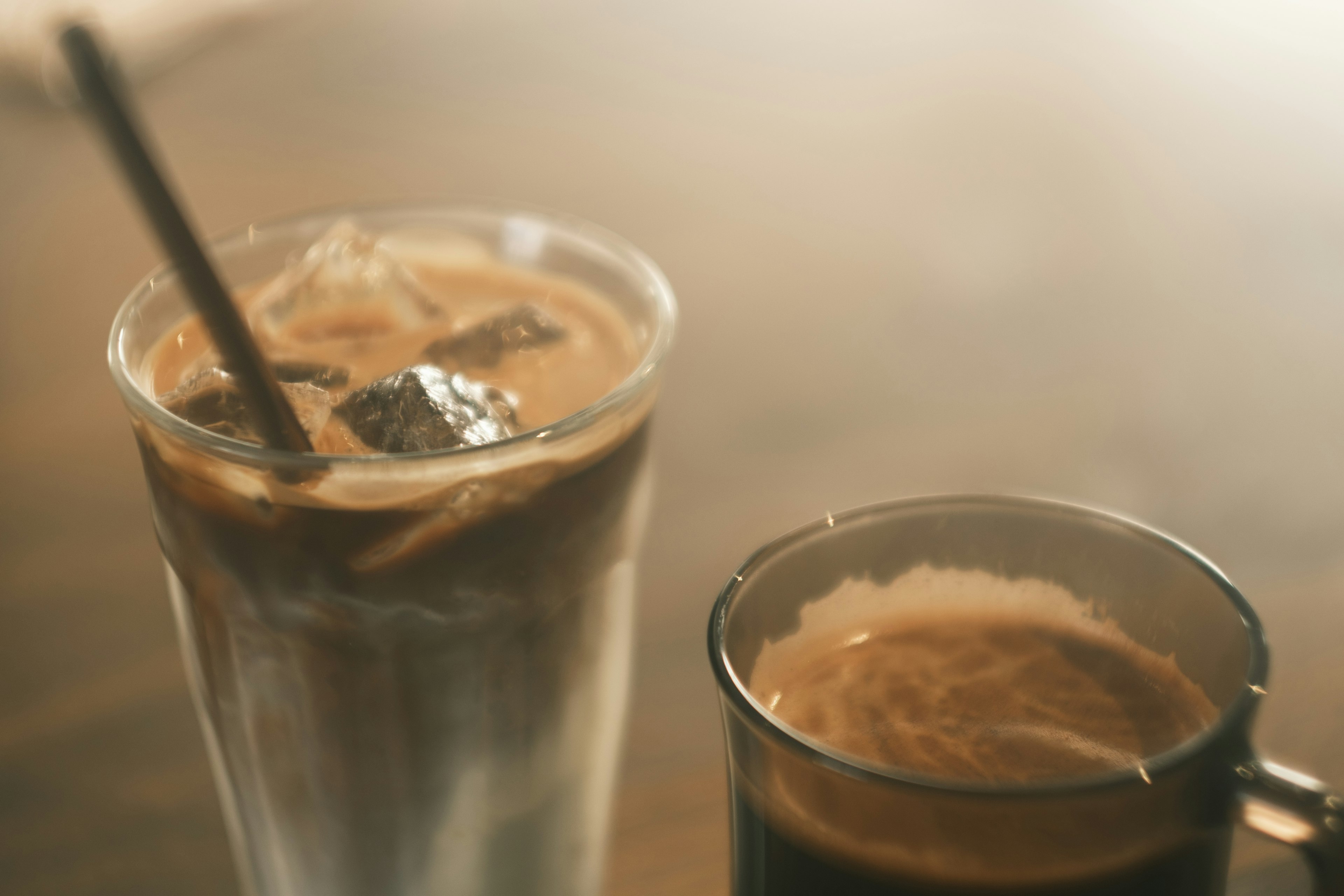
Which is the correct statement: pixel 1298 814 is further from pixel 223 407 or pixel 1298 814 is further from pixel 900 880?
pixel 223 407

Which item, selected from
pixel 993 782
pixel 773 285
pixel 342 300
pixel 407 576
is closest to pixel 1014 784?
pixel 993 782

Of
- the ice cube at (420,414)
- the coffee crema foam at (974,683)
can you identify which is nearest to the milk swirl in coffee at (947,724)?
the coffee crema foam at (974,683)

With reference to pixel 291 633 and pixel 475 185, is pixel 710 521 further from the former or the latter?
pixel 475 185

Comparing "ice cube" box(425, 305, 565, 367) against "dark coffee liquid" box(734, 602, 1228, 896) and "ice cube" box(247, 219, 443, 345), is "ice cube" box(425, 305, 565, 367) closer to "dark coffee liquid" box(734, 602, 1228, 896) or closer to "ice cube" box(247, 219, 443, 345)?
"ice cube" box(247, 219, 443, 345)

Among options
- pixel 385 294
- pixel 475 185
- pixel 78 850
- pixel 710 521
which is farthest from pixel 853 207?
pixel 78 850

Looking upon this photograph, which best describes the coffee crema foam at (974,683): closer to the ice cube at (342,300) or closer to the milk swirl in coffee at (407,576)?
the milk swirl in coffee at (407,576)
